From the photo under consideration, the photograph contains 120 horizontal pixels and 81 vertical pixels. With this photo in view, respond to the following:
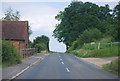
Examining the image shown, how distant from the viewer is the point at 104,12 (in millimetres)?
91562

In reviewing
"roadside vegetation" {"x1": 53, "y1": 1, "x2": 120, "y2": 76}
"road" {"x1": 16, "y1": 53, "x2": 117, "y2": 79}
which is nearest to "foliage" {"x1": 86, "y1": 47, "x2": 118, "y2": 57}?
"road" {"x1": 16, "y1": 53, "x2": 117, "y2": 79}

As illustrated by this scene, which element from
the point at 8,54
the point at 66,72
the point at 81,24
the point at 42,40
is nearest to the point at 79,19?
the point at 81,24

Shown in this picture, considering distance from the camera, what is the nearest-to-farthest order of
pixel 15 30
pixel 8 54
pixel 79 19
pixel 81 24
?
pixel 8 54 < pixel 15 30 < pixel 81 24 < pixel 79 19

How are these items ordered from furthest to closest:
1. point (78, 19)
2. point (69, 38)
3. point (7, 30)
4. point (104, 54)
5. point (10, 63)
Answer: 1. point (69, 38)
2. point (78, 19)
3. point (7, 30)
4. point (104, 54)
5. point (10, 63)

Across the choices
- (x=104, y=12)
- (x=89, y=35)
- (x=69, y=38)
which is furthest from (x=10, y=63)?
(x=104, y=12)

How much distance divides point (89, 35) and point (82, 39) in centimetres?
330

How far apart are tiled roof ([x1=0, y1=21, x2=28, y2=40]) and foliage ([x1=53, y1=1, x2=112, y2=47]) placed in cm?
2369

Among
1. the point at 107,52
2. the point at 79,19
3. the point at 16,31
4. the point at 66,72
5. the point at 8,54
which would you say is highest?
the point at 79,19

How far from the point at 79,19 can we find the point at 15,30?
26.2 m

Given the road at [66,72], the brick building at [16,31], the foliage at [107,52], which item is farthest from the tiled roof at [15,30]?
the road at [66,72]

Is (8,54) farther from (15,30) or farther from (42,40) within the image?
(42,40)

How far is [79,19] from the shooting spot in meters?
80.8

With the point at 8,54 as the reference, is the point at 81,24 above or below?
above

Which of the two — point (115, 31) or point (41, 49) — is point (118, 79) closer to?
point (115, 31)
